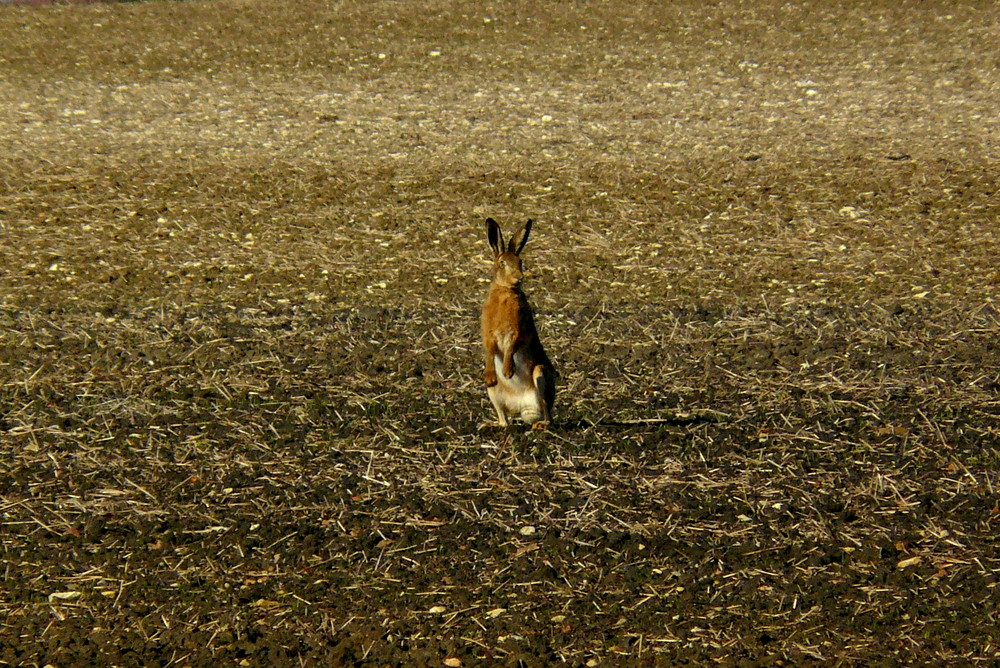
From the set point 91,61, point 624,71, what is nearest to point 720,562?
point 624,71

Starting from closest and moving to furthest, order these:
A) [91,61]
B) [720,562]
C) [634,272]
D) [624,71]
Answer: [720,562], [634,272], [624,71], [91,61]

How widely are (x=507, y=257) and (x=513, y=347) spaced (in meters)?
0.42

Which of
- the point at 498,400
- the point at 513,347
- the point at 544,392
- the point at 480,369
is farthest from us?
the point at 480,369

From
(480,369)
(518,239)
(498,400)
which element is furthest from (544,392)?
(480,369)

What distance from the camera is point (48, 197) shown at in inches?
334

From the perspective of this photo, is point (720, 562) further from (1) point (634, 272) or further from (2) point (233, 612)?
(1) point (634, 272)

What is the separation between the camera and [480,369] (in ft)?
19.2

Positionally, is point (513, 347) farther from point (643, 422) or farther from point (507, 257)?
point (643, 422)

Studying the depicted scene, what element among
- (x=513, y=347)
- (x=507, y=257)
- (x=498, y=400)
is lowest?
(x=498, y=400)

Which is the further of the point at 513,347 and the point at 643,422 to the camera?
the point at 643,422

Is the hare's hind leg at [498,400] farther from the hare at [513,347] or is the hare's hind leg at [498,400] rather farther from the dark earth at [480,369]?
the dark earth at [480,369]

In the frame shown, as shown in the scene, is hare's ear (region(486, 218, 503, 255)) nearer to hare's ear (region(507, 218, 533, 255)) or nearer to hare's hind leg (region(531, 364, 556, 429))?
hare's ear (region(507, 218, 533, 255))

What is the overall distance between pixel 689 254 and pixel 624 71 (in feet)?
14.5

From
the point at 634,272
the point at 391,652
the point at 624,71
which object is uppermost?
the point at 624,71
